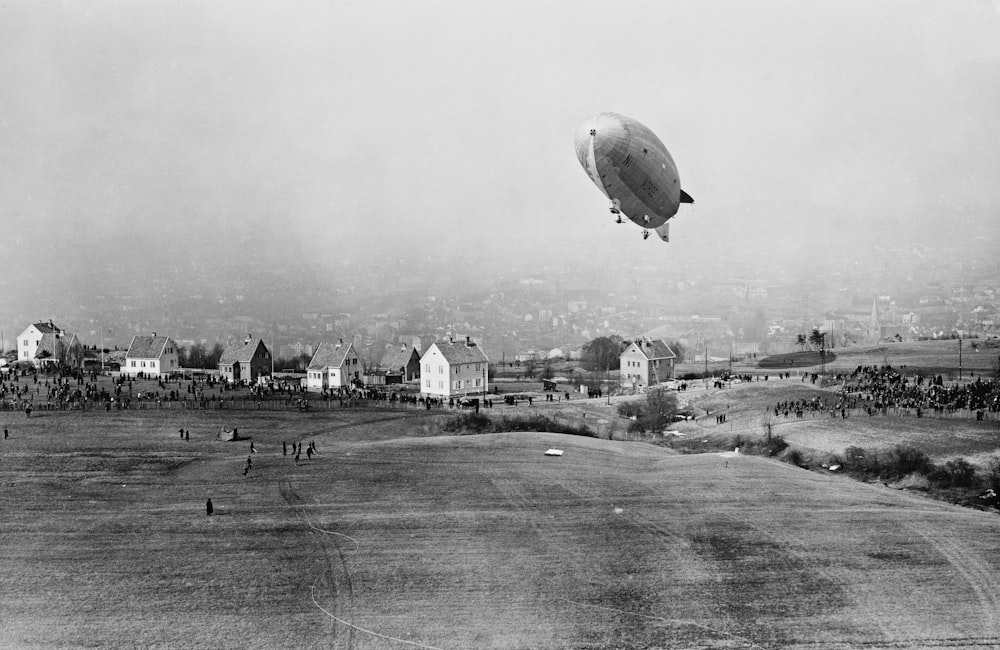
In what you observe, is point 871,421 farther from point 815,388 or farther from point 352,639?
point 352,639

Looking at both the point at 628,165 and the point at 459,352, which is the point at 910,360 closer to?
the point at 459,352

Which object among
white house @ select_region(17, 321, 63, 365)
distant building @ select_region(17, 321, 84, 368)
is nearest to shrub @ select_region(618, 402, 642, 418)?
distant building @ select_region(17, 321, 84, 368)

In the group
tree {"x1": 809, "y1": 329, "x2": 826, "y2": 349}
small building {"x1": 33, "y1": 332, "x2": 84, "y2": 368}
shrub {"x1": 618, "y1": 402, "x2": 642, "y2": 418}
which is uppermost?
tree {"x1": 809, "y1": 329, "x2": 826, "y2": 349}

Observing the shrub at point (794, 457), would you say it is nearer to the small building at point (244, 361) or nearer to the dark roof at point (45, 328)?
the small building at point (244, 361)

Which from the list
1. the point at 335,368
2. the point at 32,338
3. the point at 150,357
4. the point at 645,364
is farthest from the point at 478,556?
the point at 32,338

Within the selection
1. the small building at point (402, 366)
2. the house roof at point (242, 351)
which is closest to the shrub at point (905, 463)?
→ the small building at point (402, 366)

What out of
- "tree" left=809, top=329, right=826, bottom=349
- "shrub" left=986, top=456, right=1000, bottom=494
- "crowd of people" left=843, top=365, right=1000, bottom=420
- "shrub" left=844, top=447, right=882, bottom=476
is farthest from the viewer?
"tree" left=809, top=329, right=826, bottom=349

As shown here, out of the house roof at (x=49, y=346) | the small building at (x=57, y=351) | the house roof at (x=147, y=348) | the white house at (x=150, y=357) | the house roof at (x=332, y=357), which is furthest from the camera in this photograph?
the house roof at (x=49, y=346)

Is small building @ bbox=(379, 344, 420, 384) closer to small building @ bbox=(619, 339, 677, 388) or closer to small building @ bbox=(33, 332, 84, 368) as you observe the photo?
small building @ bbox=(619, 339, 677, 388)
